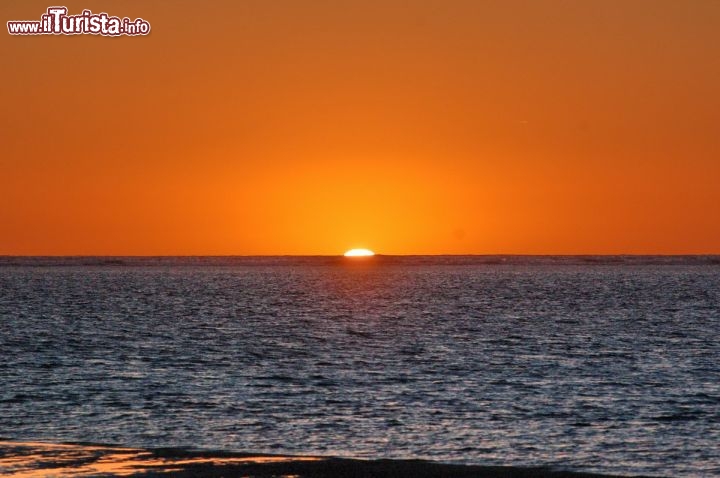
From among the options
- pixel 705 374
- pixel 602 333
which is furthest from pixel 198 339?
pixel 705 374

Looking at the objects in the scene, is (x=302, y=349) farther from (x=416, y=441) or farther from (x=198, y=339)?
(x=416, y=441)

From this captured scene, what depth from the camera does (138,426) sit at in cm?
3719

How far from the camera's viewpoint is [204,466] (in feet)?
89.1

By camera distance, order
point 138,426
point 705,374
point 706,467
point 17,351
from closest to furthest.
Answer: point 706,467 < point 138,426 < point 705,374 < point 17,351

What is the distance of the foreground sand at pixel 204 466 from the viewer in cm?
2622

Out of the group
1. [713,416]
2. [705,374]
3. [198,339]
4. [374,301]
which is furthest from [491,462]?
[374,301]

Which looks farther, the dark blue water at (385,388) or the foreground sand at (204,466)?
the dark blue water at (385,388)

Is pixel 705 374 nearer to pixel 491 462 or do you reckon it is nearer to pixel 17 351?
pixel 491 462

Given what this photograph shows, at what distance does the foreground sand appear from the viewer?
26219mm

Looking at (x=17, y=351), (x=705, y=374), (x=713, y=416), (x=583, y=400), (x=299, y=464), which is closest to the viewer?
(x=299, y=464)

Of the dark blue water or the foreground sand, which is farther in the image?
the dark blue water

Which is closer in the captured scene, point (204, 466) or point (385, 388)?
point (204, 466)

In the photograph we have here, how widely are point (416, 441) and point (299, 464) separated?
8052 millimetres

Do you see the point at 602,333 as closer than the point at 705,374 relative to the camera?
No
